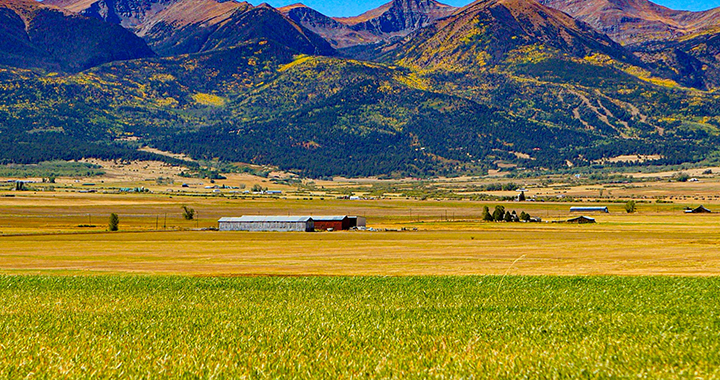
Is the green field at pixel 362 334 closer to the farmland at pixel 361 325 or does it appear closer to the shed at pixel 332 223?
the farmland at pixel 361 325

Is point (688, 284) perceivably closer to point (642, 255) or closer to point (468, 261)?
point (468, 261)

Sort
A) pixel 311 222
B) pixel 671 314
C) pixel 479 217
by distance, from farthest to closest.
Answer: pixel 479 217, pixel 311 222, pixel 671 314

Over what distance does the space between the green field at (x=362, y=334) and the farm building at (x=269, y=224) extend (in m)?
118

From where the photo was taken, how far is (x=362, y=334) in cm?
2047

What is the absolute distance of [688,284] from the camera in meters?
42.0

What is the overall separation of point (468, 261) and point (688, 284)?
124 feet

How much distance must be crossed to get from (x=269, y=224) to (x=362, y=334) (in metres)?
138

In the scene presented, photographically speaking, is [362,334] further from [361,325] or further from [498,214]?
[498,214]

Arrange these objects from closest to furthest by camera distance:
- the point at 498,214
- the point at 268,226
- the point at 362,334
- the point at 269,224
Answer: the point at 362,334, the point at 268,226, the point at 269,224, the point at 498,214

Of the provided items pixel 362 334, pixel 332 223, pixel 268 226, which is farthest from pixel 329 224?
pixel 362 334

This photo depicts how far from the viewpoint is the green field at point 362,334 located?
51.3 ft

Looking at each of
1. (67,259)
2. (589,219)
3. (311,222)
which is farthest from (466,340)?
(589,219)

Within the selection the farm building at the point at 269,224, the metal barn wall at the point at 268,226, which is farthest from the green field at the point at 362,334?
the farm building at the point at 269,224

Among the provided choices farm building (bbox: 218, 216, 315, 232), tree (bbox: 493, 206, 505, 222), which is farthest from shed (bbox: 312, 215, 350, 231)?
tree (bbox: 493, 206, 505, 222)
